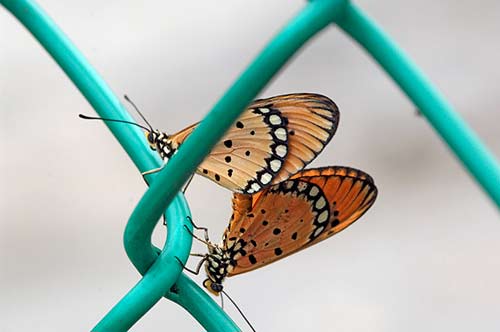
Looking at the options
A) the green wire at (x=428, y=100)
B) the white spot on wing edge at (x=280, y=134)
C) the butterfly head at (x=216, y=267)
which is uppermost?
the white spot on wing edge at (x=280, y=134)

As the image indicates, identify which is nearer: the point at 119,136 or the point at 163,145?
the point at 119,136

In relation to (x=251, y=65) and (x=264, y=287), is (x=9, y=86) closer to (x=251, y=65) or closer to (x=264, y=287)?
(x=264, y=287)

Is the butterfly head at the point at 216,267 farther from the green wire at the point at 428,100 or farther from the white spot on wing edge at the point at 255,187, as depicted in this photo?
the green wire at the point at 428,100

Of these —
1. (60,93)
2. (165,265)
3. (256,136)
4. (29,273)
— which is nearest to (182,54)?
(60,93)

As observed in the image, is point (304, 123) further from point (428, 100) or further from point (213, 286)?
point (428, 100)

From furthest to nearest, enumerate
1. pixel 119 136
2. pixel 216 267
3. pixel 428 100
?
1. pixel 216 267
2. pixel 119 136
3. pixel 428 100

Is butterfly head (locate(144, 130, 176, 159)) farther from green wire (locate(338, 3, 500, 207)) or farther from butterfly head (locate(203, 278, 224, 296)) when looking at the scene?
green wire (locate(338, 3, 500, 207))

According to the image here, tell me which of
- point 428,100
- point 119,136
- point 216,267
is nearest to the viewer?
point 428,100

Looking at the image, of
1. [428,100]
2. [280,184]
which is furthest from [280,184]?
[428,100]

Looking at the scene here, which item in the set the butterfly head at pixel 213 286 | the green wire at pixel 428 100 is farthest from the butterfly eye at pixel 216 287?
the green wire at pixel 428 100
